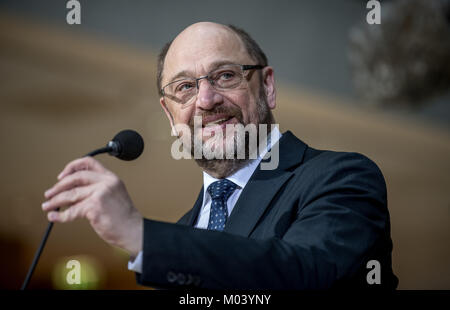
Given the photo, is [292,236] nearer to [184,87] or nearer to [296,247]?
[296,247]

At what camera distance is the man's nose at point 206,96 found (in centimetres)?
167

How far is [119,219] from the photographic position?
0.95 meters

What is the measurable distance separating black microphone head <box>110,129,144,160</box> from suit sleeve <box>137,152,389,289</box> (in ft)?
1.00

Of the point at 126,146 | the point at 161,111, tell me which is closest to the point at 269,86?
the point at 126,146

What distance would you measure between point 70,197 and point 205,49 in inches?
35.4

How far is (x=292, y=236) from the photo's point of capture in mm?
1148

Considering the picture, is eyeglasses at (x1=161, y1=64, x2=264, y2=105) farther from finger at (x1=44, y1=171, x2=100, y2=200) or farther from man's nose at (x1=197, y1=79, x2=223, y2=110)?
finger at (x1=44, y1=171, x2=100, y2=200)

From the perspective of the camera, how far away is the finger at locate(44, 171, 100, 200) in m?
0.96

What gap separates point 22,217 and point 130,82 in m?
1.48

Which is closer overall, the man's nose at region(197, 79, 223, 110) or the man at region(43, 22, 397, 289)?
the man at region(43, 22, 397, 289)

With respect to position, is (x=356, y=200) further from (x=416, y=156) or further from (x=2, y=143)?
(x=416, y=156)

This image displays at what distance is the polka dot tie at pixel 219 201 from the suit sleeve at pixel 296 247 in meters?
A: 0.32

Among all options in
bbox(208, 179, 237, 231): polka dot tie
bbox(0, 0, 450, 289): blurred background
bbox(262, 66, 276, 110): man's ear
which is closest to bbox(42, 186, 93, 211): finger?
bbox(208, 179, 237, 231): polka dot tie

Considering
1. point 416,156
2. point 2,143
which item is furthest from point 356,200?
point 416,156
